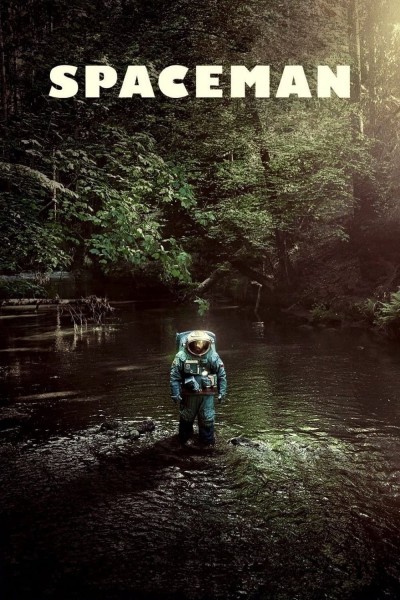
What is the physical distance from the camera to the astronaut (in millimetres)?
9422

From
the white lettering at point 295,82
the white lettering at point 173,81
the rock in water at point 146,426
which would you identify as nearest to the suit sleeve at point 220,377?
the rock in water at point 146,426

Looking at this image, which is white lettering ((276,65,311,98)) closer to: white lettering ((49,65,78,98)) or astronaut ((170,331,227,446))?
white lettering ((49,65,78,98))

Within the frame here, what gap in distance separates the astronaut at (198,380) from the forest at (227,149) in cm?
168

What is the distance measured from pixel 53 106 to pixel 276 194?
20386mm

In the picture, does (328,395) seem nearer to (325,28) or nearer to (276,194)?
(276,194)

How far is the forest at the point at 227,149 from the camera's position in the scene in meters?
8.94

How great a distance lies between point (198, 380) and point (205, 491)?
226 cm

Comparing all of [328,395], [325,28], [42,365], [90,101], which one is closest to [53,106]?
[90,101]

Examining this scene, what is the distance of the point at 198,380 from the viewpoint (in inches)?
372

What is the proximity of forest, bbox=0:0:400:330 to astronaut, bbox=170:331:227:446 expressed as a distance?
1678 millimetres

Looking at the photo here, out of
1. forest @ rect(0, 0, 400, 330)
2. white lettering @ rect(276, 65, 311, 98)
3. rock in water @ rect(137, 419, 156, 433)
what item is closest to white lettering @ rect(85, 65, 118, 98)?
forest @ rect(0, 0, 400, 330)

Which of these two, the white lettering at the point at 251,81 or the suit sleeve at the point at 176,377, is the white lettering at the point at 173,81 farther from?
the white lettering at the point at 251,81

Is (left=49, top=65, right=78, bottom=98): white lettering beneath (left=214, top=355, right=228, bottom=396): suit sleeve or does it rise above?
above

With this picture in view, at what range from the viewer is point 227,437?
10.2m
